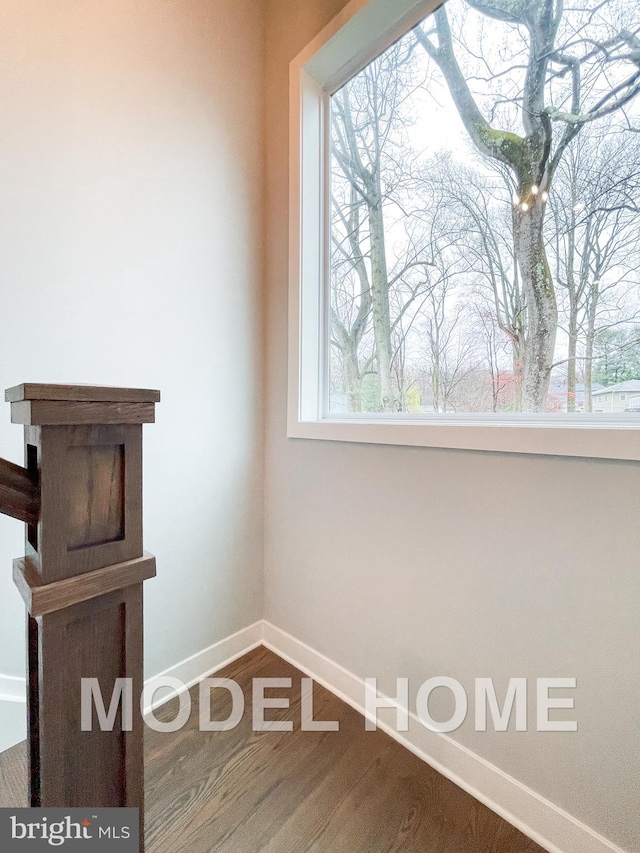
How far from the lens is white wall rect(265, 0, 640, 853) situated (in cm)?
85

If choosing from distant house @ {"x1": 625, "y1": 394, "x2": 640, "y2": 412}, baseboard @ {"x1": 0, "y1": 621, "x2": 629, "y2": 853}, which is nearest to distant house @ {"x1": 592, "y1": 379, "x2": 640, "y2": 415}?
distant house @ {"x1": 625, "y1": 394, "x2": 640, "y2": 412}

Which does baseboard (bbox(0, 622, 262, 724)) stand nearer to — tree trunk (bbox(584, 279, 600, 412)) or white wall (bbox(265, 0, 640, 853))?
white wall (bbox(265, 0, 640, 853))

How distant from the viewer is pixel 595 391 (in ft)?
3.14

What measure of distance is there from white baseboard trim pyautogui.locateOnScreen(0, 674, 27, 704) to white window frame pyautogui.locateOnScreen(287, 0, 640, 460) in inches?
45.6

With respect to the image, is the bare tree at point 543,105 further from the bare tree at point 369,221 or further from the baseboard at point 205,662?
the baseboard at point 205,662

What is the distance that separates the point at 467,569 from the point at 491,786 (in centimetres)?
59

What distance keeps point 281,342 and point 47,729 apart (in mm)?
1371

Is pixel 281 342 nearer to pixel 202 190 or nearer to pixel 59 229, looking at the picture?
pixel 202 190

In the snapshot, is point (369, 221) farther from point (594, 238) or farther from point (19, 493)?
point (19, 493)

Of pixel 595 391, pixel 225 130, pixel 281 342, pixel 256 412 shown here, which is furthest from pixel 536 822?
pixel 225 130

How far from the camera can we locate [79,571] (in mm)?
512

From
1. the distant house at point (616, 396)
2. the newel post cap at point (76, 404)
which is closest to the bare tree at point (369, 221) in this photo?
the distant house at point (616, 396)

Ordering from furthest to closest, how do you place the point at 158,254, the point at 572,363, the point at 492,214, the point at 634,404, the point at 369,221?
the point at 369,221
the point at 158,254
the point at 492,214
the point at 572,363
the point at 634,404

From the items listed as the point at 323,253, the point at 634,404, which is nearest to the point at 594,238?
the point at 634,404
